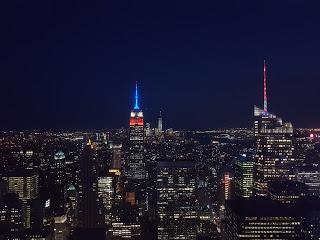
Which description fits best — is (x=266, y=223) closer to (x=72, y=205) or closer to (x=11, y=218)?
(x=11, y=218)

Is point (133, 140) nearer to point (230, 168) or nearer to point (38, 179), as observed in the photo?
point (230, 168)

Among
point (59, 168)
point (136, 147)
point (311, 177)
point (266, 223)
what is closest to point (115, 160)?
point (136, 147)

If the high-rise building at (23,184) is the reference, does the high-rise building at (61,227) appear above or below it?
below

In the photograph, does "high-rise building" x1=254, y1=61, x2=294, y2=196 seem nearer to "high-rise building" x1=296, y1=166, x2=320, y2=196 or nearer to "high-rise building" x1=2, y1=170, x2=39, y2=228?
"high-rise building" x1=296, y1=166, x2=320, y2=196

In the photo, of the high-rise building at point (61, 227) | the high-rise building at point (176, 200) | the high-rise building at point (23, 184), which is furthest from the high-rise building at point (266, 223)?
the high-rise building at point (23, 184)

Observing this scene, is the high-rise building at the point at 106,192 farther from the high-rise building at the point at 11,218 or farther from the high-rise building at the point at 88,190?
the high-rise building at the point at 11,218

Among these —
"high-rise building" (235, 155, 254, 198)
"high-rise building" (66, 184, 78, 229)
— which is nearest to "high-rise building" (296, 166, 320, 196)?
"high-rise building" (235, 155, 254, 198)

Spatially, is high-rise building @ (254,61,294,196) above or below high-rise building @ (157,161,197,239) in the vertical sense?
above
